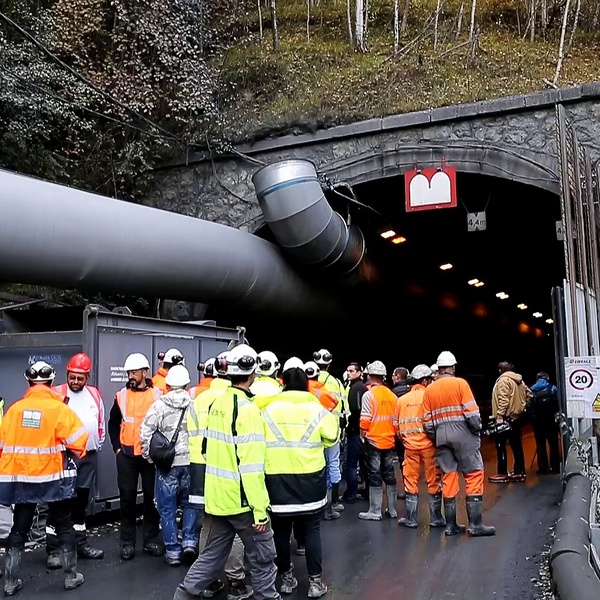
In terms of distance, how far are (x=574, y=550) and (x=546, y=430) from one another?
6.70m

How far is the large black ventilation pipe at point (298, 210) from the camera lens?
10.7 metres

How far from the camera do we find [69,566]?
18.9 ft

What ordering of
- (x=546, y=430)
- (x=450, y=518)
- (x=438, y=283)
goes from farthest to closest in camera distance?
(x=438, y=283)
(x=546, y=430)
(x=450, y=518)

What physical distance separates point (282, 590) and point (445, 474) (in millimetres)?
2425

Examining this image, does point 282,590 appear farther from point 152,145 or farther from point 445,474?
point 152,145

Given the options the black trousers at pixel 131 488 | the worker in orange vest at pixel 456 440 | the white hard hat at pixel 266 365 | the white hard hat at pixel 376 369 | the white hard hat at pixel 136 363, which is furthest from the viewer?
the white hard hat at pixel 376 369

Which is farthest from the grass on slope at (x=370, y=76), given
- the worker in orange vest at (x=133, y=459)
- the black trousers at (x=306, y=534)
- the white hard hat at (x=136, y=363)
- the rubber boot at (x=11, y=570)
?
the rubber boot at (x=11, y=570)

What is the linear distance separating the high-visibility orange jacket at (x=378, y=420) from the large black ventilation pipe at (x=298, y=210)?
11.3ft

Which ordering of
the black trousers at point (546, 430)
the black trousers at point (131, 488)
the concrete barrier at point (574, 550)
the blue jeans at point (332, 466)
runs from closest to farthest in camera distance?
the concrete barrier at point (574, 550) < the black trousers at point (131, 488) < the blue jeans at point (332, 466) < the black trousers at point (546, 430)

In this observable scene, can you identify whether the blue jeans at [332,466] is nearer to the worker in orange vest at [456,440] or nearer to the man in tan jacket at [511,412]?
the worker in orange vest at [456,440]

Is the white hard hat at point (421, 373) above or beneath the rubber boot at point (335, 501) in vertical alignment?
above

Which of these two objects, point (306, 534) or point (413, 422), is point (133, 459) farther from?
point (413, 422)

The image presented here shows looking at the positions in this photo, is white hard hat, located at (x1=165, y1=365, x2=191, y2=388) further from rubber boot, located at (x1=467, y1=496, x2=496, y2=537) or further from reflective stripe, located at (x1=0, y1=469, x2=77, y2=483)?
rubber boot, located at (x1=467, y1=496, x2=496, y2=537)

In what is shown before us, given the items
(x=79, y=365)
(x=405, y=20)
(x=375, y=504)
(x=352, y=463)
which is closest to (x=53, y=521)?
(x=79, y=365)
